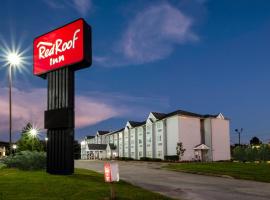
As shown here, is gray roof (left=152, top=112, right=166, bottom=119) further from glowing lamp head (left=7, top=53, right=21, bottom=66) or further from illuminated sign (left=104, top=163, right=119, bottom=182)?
illuminated sign (left=104, top=163, right=119, bottom=182)

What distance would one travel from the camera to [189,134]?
7212 centimetres

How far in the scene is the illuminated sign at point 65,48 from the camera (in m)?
23.0

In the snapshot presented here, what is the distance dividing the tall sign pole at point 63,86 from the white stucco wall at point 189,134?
1909 inches

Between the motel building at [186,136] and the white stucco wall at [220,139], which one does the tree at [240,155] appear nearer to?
the motel building at [186,136]

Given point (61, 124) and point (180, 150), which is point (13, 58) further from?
point (180, 150)

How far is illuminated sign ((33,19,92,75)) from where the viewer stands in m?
23.0

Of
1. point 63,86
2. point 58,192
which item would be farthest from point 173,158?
point 58,192

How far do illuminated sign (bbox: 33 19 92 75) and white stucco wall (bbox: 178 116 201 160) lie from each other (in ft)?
157

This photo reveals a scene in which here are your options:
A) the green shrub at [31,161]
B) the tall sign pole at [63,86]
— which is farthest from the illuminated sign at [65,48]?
the green shrub at [31,161]

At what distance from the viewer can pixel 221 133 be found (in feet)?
254

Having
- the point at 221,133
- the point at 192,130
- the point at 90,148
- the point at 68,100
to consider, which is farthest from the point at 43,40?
the point at 90,148

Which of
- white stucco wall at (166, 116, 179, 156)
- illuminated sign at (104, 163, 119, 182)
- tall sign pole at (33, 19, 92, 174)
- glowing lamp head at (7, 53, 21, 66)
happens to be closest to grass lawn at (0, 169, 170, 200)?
illuminated sign at (104, 163, 119, 182)

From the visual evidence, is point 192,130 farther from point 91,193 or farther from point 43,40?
point 91,193

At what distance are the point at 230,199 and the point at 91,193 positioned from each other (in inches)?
221
